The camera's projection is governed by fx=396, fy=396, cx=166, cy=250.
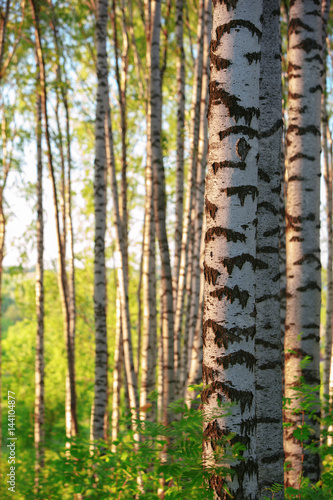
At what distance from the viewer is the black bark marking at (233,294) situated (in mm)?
1809

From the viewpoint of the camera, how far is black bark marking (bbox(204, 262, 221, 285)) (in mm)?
1841

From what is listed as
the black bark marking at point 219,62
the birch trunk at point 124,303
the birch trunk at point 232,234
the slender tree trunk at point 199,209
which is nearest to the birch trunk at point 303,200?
the birch trunk at point 232,234

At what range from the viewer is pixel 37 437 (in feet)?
27.4

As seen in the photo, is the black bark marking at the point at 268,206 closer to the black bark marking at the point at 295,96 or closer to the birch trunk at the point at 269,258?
the birch trunk at the point at 269,258

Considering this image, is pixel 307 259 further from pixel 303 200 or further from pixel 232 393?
pixel 232 393

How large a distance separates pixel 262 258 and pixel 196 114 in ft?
18.0

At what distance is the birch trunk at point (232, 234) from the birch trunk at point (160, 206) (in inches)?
104

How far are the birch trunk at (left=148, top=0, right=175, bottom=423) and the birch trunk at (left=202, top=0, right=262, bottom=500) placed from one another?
2653 mm

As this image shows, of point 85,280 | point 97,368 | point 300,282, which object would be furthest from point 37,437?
point 85,280

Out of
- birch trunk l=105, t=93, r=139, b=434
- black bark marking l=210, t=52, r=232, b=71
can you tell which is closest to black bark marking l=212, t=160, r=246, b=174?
black bark marking l=210, t=52, r=232, b=71

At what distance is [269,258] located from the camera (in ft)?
8.20

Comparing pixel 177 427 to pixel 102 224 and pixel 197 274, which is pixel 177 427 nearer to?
pixel 102 224

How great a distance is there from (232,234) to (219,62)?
2.73 feet

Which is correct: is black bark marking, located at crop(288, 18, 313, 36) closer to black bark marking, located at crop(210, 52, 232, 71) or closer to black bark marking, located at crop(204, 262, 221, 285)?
black bark marking, located at crop(210, 52, 232, 71)
